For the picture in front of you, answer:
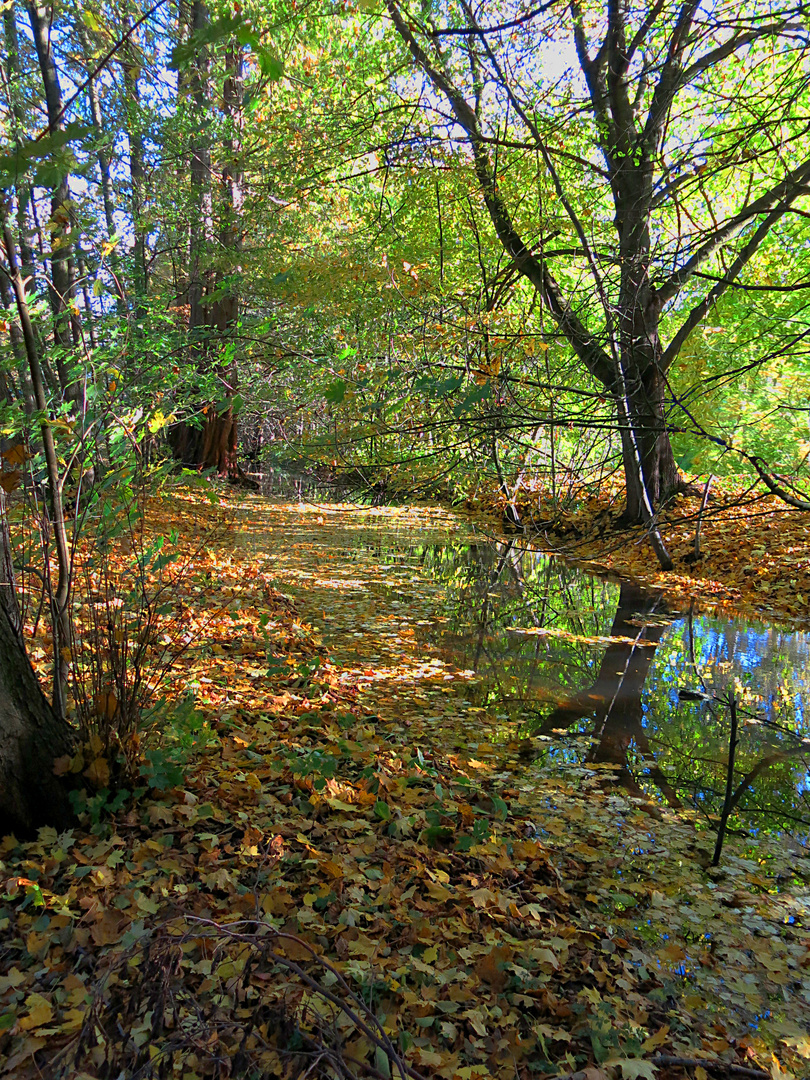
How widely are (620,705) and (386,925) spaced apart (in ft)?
10.9

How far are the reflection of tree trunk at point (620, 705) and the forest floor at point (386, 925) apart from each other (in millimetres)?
335

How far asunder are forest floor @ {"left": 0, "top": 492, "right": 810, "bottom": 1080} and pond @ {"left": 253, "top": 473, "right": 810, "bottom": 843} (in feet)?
1.38

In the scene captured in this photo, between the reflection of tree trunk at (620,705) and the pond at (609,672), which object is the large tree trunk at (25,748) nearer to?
the pond at (609,672)

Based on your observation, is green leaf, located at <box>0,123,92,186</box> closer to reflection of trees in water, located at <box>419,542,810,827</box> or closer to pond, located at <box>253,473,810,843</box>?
pond, located at <box>253,473,810,843</box>

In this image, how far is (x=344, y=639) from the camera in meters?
6.57

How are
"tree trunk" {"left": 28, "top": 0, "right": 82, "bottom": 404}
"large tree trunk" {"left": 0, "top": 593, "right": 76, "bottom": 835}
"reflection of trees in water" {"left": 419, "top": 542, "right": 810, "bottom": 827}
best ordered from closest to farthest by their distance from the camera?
1. "large tree trunk" {"left": 0, "top": 593, "right": 76, "bottom": 835}
2. "tree trunk" {"left": 28, "top": 0, "right": 82, "bottom": 404}
3. "reflection of trees in water" {"left": 419, "top": 542, "right": 810, "bottom": 827}

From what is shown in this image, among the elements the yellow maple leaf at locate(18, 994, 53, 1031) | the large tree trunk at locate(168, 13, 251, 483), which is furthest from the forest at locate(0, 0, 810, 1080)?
the large tree trunk at locate(168, 13, 251, 483)

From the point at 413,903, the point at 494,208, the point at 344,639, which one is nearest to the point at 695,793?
the point at 413,903

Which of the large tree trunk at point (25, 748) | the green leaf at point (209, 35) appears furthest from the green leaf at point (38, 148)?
the large tree trunk at point (25, 748)

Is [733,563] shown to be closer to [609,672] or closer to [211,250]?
[609,672]

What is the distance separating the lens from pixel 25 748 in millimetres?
2754

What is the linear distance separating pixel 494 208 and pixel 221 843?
8.54m

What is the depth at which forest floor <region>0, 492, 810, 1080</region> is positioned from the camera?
1936mm

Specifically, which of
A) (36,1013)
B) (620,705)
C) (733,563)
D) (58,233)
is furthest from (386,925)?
(733,563)
